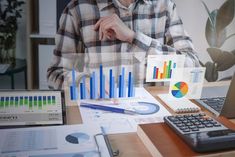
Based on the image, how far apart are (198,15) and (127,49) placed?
1.14ft

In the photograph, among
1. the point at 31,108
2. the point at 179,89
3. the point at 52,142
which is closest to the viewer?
the point at 52,142

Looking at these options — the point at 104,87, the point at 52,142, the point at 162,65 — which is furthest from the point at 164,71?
the point at 52,142

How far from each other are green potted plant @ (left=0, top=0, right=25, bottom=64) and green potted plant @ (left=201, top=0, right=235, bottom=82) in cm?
76

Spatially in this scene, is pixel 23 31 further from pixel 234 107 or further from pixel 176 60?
pixel 234 107

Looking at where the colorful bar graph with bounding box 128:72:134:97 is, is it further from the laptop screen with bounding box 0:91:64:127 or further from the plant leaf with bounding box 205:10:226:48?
the plant leaf with bounding box 205:10:226:48

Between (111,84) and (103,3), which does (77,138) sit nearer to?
(111,84)

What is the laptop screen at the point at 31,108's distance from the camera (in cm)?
83

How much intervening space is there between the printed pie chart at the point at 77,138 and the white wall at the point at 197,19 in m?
0.67

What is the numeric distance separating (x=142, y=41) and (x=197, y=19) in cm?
28

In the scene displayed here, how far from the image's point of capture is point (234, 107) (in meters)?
0.90

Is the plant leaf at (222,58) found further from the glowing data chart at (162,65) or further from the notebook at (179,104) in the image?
the notebook at (179,104)

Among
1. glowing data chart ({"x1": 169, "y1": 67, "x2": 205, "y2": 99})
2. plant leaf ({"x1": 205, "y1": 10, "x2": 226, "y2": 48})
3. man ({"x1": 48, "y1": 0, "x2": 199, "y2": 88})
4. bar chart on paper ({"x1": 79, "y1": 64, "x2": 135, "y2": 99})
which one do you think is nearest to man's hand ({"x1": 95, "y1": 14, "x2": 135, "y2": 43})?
man ({"x1": 48, "y1": 0, "x2": 199, "y2": 88})

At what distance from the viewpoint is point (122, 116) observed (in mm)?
919

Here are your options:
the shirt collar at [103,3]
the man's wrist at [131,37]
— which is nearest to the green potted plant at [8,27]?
the shirt collar at [103,3]
